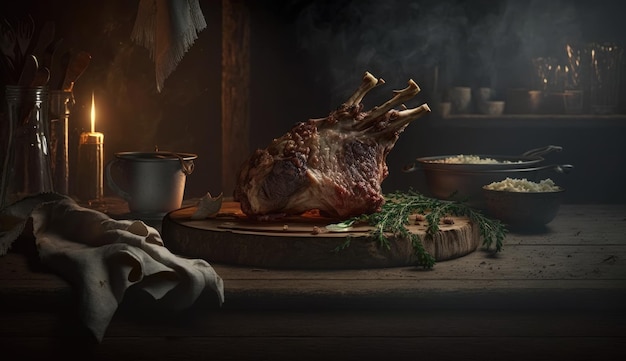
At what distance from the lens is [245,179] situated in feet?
7.66

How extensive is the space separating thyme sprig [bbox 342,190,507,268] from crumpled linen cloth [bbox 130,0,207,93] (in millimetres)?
664

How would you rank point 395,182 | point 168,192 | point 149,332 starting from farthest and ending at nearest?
point 395,182
point 168,192
point 149,332

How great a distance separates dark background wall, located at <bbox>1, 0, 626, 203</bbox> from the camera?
3.37 meters

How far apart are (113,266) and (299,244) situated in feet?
1.48

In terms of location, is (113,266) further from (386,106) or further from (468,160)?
(468,160)

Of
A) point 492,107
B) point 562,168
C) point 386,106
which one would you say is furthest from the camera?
point 492,107

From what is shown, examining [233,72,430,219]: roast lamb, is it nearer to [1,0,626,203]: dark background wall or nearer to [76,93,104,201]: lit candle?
[76,93,104,201]: lit candle

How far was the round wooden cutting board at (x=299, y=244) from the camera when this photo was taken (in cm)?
213

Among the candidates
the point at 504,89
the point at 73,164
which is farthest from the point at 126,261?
the point at 504,89

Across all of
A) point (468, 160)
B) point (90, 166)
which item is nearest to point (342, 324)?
point (468, 160)

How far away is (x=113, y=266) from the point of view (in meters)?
1.95

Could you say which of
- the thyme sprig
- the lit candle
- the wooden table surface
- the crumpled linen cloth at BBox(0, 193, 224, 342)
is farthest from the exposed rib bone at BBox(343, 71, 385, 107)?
the lit candle

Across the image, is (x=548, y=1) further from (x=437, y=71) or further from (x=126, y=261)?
(x=126, y=261)

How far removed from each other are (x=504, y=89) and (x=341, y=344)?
197 cm
